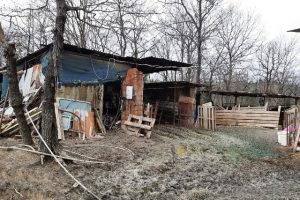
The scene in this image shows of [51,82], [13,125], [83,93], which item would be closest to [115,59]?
[83,93]

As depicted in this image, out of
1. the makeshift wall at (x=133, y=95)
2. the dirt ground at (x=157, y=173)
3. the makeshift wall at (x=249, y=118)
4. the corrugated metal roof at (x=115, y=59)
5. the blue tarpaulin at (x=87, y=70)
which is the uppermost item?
the corrugated metal roof at (x=115, y=59)

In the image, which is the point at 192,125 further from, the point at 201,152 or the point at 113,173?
the point at 113,173

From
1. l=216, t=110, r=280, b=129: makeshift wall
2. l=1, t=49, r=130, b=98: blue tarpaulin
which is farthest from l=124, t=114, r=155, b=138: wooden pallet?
l=216, t=110, r=280, b=129: makeshift wall

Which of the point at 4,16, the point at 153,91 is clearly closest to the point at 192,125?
the point at 153,91

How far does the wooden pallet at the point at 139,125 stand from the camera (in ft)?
39.9

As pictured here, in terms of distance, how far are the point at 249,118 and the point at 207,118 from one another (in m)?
3.87

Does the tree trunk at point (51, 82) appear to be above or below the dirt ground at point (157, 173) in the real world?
above

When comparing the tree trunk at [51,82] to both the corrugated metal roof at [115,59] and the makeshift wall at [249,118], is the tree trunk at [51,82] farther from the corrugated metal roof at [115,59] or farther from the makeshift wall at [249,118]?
the makeshift wall at [249,118]

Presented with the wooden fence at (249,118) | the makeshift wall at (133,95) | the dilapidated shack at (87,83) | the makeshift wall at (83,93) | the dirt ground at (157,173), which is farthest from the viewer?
the wooden fence at (249,118)

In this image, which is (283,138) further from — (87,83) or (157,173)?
(87,83)

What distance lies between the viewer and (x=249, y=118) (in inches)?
771

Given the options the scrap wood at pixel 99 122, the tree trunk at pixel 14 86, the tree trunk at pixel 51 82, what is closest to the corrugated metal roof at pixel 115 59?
the scrap wood at pixel 99 122

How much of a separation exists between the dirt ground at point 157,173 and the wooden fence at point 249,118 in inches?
339

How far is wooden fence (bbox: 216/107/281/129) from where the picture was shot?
19064mm
